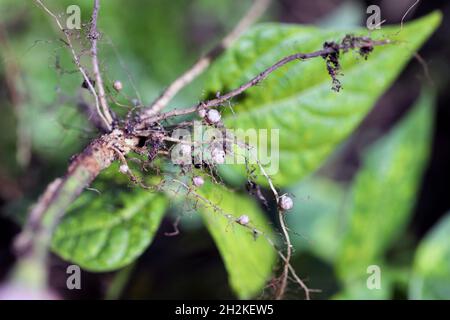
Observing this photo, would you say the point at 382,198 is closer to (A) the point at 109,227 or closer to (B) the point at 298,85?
(B) the point at 298,85

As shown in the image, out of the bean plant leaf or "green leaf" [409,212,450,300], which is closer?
the bean plant leaf

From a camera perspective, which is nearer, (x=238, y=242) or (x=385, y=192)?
(x=238, y=242)

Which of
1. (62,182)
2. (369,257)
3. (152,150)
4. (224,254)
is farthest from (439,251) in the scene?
(62,182)

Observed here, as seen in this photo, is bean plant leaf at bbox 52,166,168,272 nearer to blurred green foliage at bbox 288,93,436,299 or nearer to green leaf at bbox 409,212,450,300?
blurred green foliage at bbox 288,93,436,299

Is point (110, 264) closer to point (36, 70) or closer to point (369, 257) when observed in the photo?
point (369, 257)

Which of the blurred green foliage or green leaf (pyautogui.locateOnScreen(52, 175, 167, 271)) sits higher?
the blurred green foliage

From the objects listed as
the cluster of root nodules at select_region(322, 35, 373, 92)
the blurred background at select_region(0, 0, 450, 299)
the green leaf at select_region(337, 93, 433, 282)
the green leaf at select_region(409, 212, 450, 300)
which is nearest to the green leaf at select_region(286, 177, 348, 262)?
the blurred background at select_region(0, 0, 450, 299)

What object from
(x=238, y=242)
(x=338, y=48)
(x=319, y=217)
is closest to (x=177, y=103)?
(x=319, y=217)
